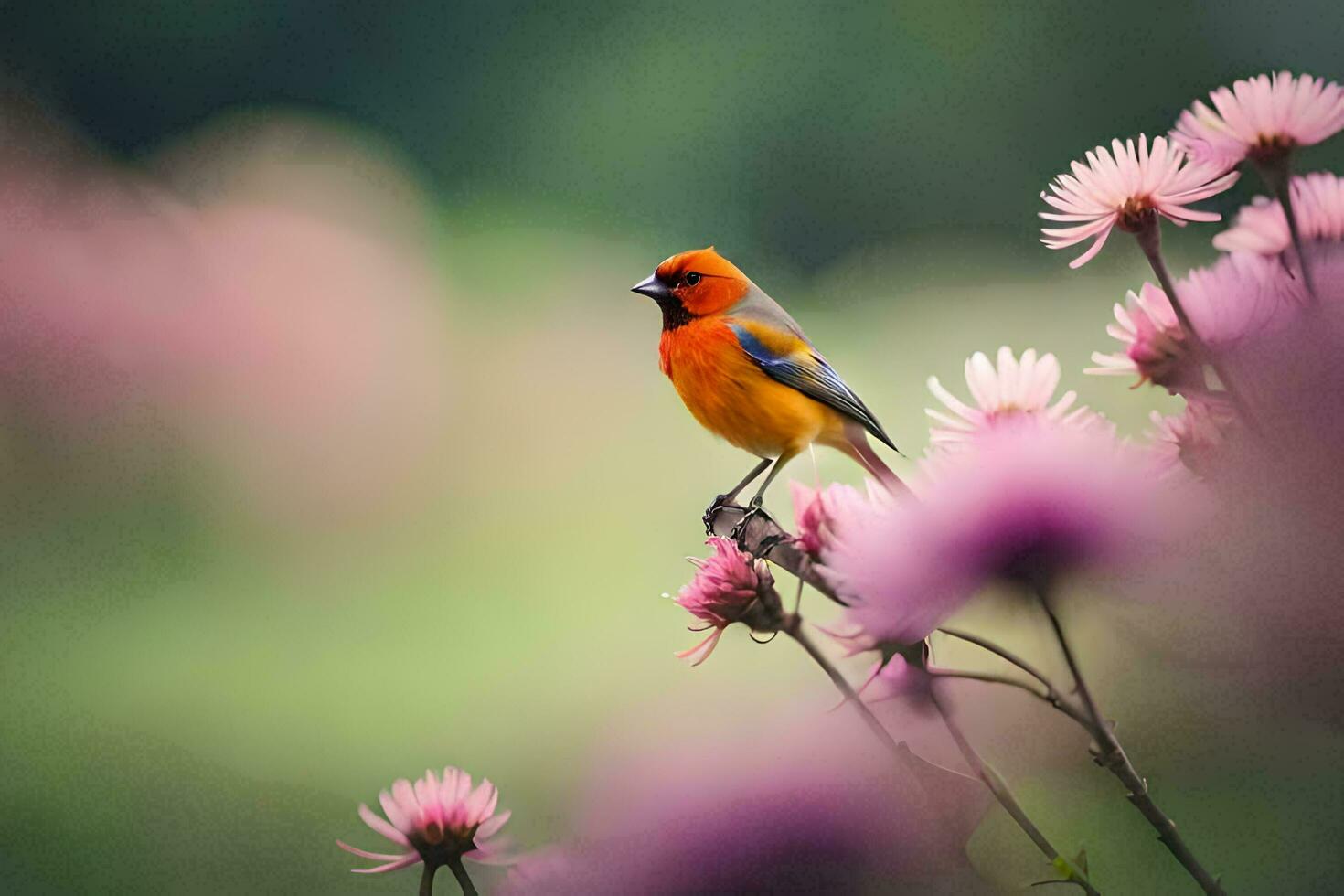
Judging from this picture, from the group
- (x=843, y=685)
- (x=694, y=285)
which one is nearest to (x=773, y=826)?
(x=843, y=685)

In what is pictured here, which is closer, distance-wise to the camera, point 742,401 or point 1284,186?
point 1284,186

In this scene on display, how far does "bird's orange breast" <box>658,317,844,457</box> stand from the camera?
0.39 meters

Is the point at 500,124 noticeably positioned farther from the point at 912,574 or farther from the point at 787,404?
the point at 912,574

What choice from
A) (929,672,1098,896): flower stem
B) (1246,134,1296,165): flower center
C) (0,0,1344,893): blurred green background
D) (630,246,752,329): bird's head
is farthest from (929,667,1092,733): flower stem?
(0,0,1344,893): blurred green background

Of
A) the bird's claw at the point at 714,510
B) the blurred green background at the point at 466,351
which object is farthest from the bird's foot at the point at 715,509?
the blurred green background at the point at 466,351

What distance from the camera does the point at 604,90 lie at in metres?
1.75

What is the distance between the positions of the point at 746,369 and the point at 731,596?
0.62 ft

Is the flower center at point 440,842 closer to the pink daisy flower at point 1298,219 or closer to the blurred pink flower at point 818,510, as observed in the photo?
the blurred pink flower at point 818,510

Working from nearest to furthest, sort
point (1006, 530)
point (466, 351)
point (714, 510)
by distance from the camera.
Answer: point (1006, 530), point (714, 510), point (466, 351)

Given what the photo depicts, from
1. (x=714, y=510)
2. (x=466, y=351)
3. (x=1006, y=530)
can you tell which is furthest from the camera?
(x=466, y=351)

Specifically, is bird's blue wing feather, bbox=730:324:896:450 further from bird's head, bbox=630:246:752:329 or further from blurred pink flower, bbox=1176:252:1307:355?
blurred pink flower, bbox=1176:252:1307:355

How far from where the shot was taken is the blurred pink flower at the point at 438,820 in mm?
238

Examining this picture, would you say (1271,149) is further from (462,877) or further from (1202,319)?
(462,877)

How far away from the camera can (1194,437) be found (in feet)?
0.72
